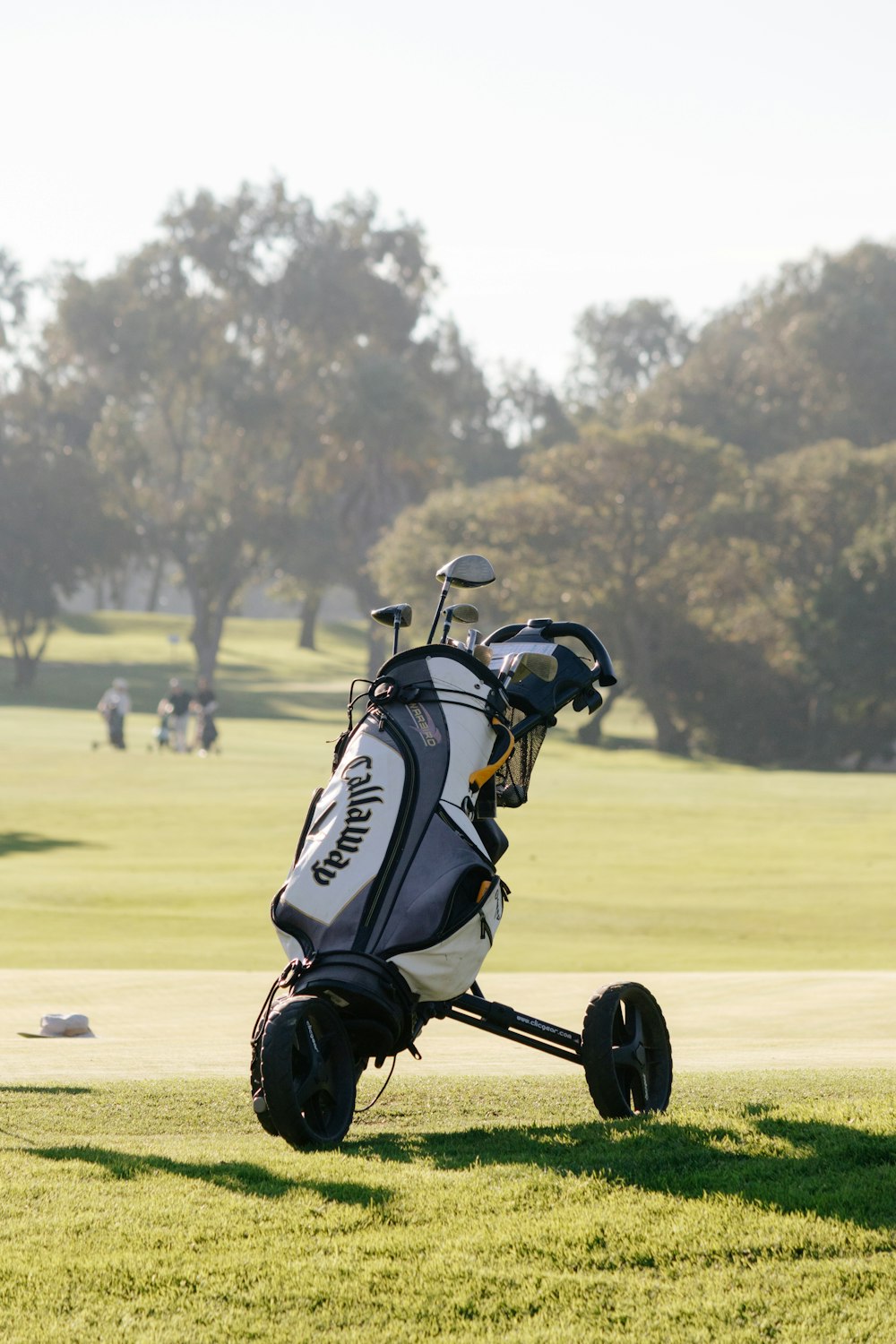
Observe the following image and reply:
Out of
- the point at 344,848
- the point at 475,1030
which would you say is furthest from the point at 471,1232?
the point at 475,1030

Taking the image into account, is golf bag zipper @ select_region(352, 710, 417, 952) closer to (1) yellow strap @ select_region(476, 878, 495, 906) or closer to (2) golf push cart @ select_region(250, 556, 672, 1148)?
(2) golf push cart @ select_region(250, 556, 672, 1148)

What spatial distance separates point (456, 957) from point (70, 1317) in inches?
96.4

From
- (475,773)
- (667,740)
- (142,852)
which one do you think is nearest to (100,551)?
(667,740)

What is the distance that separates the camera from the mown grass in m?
4.31

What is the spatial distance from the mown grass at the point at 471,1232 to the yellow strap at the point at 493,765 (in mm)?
1341

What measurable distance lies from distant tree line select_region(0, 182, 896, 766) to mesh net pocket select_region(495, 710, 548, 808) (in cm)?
5837

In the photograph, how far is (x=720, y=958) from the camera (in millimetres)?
17594

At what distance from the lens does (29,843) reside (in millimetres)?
28641

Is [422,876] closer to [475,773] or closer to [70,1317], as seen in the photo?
[475,773]

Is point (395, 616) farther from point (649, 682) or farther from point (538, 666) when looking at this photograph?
point (649, 682)

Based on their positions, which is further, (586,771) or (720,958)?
(586,771)

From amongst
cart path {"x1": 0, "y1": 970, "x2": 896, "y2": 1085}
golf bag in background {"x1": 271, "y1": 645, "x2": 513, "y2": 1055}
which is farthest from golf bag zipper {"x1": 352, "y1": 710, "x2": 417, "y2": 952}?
cart path {"x1": 0, "y1": 970, "x2": 896, "y2": 1085}

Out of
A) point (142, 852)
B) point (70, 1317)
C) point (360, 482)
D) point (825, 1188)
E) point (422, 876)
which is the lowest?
point (142, 852)

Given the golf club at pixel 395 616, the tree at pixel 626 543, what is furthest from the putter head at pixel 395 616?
the tree at pixel 626 543
